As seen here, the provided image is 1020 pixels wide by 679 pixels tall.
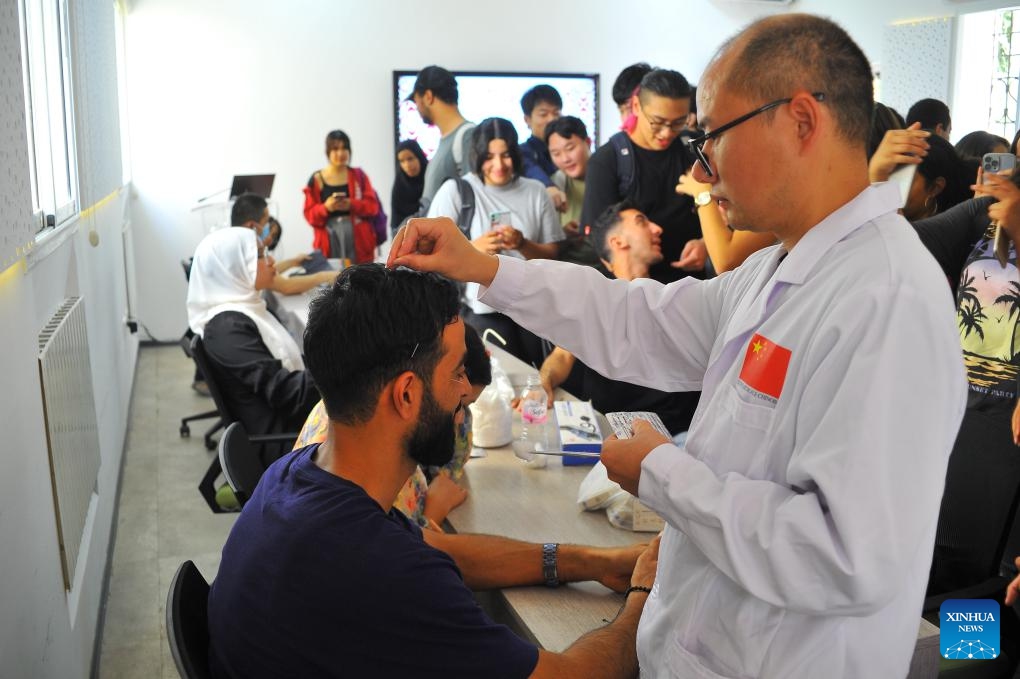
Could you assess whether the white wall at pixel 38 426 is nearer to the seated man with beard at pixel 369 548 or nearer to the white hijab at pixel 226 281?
the white hijab at pixel 226 281

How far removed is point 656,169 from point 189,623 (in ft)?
8.89

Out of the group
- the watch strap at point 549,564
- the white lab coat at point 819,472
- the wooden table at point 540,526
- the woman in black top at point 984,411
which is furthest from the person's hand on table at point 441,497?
the woman in black top at point 984,411

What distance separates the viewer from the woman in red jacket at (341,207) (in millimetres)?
6895

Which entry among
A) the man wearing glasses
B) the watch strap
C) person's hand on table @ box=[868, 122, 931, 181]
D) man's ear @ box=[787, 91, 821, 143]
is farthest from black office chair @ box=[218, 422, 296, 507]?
person's hand on table @ box=[868, 122, 931, 181]

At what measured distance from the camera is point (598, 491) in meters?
2.01

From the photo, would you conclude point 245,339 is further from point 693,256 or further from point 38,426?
point 693,256

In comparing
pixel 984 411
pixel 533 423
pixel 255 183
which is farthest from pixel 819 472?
pixel 255 183

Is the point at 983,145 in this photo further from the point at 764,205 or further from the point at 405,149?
the point at 405,149

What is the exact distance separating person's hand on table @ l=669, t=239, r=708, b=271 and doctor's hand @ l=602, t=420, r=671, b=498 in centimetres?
217

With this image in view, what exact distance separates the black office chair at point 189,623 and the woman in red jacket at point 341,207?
5630 mm

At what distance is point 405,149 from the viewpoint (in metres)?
6.70

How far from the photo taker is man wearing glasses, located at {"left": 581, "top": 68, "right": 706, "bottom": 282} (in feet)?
11.2

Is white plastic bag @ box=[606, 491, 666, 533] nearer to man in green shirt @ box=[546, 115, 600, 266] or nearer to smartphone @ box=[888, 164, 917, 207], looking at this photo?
smartphone @ box=[888, 164, 917, 207]

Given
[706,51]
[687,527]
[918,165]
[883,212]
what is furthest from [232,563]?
[706,51]
